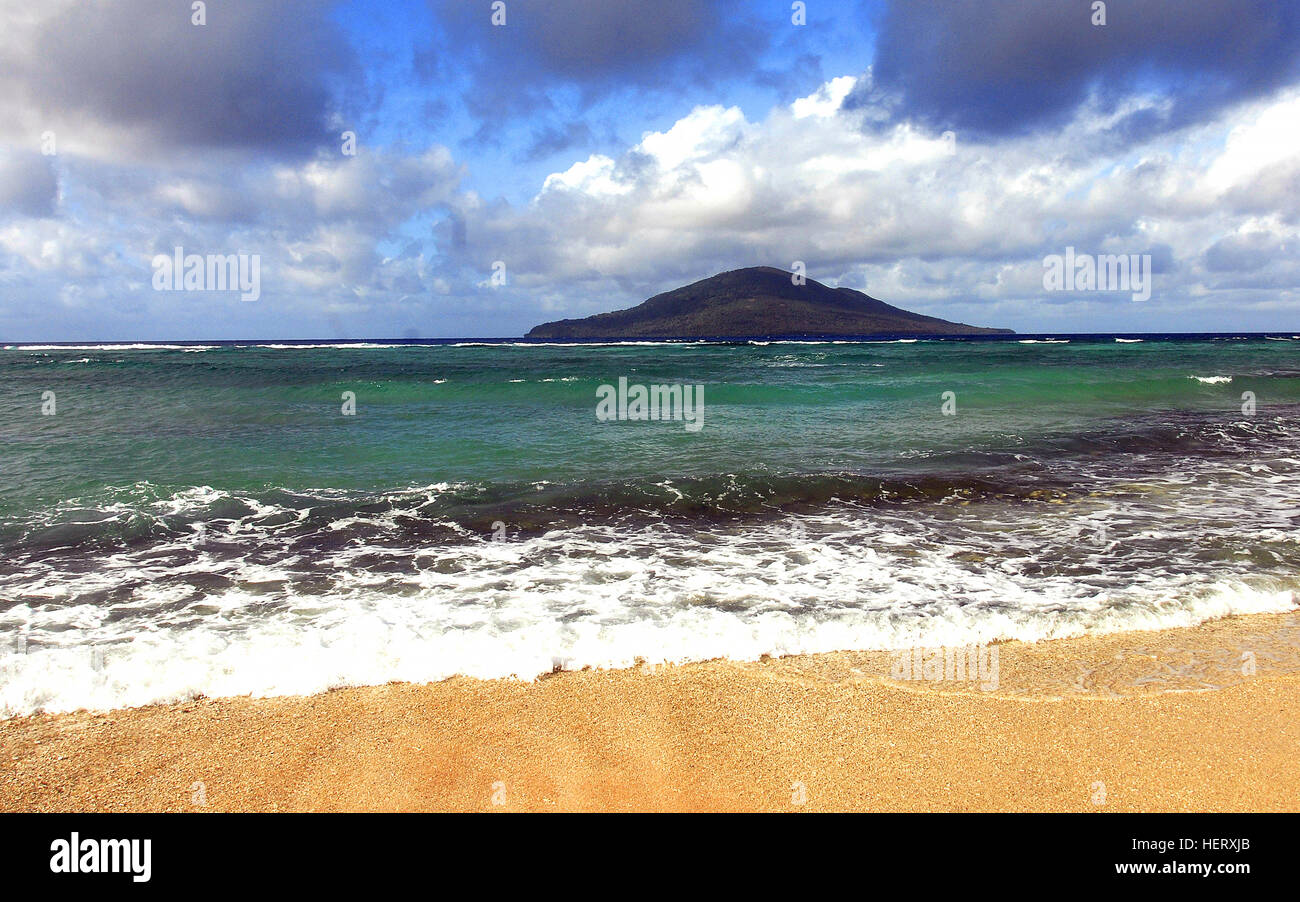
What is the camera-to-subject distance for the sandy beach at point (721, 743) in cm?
336

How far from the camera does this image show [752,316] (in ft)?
360

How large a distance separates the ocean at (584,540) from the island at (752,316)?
8813 centimetres

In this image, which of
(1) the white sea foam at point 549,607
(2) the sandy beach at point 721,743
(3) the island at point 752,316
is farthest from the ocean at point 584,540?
(3) the island at point 752,316

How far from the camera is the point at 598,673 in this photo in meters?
4.64

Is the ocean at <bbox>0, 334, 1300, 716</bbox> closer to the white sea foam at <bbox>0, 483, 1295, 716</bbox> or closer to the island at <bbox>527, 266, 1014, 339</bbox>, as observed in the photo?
the white sea foam at <bbox>0, 483, 1295, 716</bbox>

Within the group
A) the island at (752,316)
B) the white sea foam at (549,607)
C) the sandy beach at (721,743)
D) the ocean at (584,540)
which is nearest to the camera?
the sandy beach at (721,743)

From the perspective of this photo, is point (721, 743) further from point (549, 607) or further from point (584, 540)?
point (584, 540)

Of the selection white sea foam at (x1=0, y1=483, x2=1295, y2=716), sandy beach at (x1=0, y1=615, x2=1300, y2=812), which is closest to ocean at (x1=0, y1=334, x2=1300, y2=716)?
white sea foam at (x1=0, y1=483, x2=1295, y2=716)

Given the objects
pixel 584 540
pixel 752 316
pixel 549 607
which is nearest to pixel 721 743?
pixel 549 607

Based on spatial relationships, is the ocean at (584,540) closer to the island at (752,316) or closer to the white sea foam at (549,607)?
the white sea foam at (549,607)

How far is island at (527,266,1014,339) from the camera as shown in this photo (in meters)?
108

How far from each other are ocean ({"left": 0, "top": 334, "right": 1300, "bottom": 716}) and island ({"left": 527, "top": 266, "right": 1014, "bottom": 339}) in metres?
88.1
